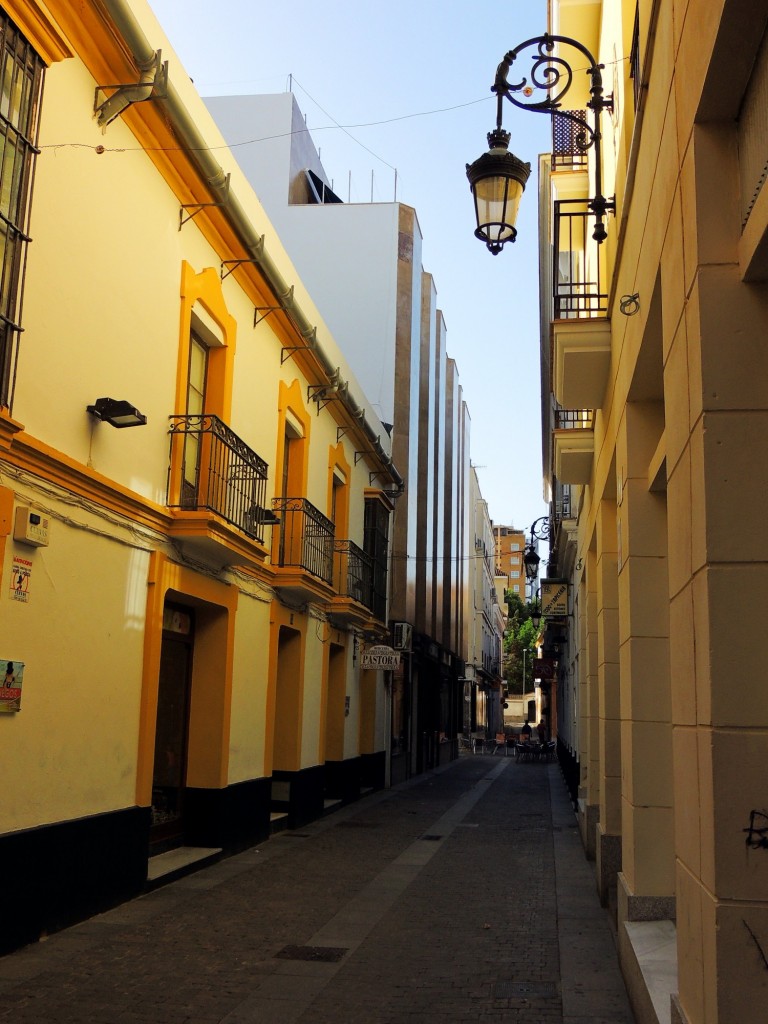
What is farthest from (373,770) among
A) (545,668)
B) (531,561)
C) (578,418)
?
(545,668)

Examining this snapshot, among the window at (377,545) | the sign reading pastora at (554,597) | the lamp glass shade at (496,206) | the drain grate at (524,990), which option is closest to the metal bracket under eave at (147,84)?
the lamp glass shade at (496,206)

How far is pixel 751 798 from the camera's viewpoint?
3.41m

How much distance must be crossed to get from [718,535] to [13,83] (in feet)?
19.2

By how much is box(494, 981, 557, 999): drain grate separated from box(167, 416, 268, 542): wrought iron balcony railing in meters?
5.32

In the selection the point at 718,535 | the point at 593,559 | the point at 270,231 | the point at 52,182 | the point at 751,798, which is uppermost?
the point at 270,231

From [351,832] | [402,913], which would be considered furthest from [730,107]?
[351,832]

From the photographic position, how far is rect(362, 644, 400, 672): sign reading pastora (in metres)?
18.5

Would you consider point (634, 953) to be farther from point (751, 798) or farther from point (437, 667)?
point (437, 667)

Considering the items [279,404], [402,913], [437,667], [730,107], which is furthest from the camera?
[437,667]

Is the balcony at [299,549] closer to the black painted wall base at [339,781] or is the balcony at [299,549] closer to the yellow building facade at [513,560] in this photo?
the black painted wall base at [339,781]

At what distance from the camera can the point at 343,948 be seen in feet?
24.0

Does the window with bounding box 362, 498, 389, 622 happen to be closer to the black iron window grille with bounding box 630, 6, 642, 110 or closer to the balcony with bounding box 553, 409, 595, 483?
the balcony with bounding box 553, 409, 595, 483

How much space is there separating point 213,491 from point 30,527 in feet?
12.2

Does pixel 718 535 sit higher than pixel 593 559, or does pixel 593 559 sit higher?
pixel 593 559
